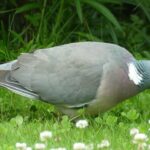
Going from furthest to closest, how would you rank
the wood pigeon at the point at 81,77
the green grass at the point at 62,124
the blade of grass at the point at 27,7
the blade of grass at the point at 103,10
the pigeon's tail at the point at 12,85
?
1. the blade of grass at the point at 27,7
2. the blade of grass at the point at 103,10
3. the pigeon's tail at the point at 12,85
4. the wood pigeon at the point at 81,77
5. the green grass at the point at 62,124

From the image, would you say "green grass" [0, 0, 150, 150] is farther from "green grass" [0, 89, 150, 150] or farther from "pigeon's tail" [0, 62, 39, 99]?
"pigeon's tail" [0, 62, 39, 99]

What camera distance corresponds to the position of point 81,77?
225 inches

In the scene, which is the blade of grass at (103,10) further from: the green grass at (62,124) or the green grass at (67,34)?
the green grass at (62,124)

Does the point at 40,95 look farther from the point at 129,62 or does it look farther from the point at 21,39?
the point at 21,39

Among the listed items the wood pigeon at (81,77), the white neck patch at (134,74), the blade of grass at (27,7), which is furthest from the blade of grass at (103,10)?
the white neck patch at (134,74)

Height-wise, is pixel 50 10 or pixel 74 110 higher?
pixel 50 10

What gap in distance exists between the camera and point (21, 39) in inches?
304

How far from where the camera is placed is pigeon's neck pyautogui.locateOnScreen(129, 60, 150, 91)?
575cm

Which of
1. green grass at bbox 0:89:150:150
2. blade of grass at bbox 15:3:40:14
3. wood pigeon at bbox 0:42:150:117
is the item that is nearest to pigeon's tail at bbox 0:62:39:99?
wood pigeon at bbox 0:42:150:117

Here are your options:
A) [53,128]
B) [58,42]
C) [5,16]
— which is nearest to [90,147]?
[53,128]

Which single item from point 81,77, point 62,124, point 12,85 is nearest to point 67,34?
point 12,85

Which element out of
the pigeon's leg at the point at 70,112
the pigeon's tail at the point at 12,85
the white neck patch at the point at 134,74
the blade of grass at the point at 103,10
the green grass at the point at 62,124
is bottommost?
the green grass at the point at 62,124

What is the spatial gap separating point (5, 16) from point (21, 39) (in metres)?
0.53

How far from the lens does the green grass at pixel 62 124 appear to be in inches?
199
